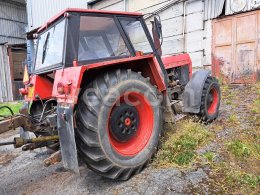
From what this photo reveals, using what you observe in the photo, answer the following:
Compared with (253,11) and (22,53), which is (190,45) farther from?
(22,53)

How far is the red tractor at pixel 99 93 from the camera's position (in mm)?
2281

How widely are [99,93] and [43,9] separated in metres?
12.9

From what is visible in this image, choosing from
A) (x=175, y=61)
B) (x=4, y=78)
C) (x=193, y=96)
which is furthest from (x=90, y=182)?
(x=4, y=78)

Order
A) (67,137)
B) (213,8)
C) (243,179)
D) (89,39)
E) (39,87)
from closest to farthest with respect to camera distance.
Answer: (67,137), (243,179), (89,39), (39,87), (213,8)

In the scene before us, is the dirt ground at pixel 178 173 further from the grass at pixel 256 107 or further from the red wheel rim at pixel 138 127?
the grass at pixel 256 107

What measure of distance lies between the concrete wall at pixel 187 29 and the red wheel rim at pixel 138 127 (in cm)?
553

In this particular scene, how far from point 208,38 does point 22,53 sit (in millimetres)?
10211

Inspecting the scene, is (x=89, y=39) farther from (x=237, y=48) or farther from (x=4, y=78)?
(x=4, y=78)

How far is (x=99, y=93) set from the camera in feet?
7.69

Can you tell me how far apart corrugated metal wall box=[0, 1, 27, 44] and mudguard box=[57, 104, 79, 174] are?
14.9 m

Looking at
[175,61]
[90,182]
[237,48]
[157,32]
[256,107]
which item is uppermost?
[237,48]

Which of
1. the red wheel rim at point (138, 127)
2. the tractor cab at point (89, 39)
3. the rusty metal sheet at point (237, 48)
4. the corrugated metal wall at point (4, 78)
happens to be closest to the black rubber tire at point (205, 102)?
the tractor cab at point (89, 39)

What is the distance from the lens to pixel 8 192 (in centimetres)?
279

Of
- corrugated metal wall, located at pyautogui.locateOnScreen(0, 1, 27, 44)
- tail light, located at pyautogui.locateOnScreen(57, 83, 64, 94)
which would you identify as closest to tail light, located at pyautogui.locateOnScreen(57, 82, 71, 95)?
tail light, located at pyautogui.locateOnScreen(57, 83, 64, 94)
